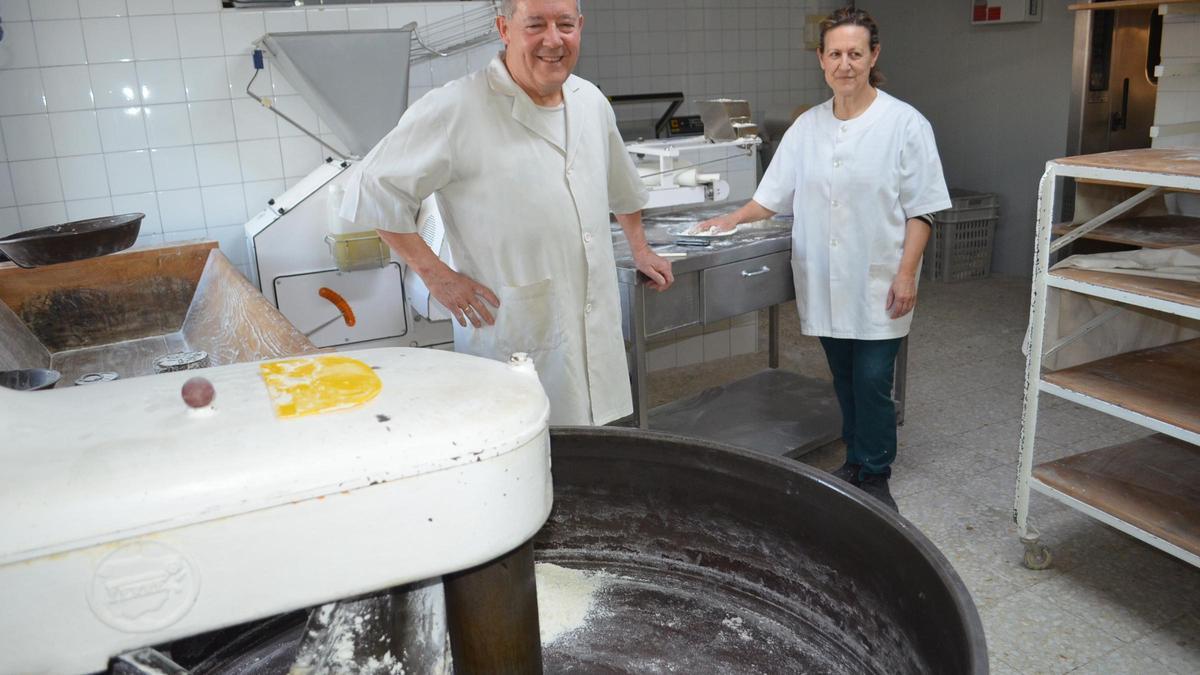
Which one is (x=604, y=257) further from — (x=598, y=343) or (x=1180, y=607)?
(x=1180, y=607)

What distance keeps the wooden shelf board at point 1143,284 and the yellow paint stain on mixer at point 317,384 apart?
→ 181cm

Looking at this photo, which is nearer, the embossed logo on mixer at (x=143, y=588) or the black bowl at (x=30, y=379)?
the embossed logo on mixer at (x=143, y=588)

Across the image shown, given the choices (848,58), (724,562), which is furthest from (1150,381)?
(724,562)

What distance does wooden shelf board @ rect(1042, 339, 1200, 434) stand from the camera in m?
2.02

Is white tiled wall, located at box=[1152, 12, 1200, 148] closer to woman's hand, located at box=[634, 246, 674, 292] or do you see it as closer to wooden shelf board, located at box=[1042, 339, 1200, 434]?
wooden shelf board, located at box=[1042, 339, 1200, 434]

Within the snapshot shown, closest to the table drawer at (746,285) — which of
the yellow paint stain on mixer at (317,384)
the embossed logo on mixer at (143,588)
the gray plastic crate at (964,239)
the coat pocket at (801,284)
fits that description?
the coat pocket at (801,284)

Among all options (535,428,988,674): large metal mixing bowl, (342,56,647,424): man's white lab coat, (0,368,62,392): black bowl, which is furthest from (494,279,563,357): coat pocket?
(0,368,62,392): black bowl

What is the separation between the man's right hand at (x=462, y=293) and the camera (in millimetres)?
1952

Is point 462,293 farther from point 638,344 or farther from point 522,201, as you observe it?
point 638,344

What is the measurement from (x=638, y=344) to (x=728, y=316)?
39 cm

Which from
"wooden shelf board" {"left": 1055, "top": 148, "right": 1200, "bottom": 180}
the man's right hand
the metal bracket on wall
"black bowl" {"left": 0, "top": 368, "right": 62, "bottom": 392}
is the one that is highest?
the metal bracket on wall

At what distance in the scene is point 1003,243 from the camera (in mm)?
5691

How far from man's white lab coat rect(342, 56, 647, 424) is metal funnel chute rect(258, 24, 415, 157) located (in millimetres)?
1362

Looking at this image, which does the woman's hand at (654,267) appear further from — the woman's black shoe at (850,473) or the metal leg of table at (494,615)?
the metal leg of table at (494,615)
